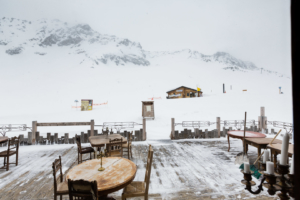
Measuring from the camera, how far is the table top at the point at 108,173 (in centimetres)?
244

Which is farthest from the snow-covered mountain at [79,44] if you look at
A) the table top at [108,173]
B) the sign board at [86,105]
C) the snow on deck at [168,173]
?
the table top at [108,173]

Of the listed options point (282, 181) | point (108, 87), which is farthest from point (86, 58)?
point (282, 181)

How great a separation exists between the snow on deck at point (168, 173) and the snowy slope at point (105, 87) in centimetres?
312

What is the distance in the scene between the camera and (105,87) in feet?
146

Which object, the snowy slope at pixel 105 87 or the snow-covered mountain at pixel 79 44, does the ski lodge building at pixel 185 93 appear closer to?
the snowy slope at pixel 105 87

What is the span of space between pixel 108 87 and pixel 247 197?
43.8 m

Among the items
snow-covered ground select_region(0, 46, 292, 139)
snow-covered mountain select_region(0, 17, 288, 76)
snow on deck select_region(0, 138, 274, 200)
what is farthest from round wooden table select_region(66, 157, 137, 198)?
snow-covered mountain select_region(0, 17, 288, 76)

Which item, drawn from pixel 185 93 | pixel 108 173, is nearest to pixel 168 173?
pixel 108 173

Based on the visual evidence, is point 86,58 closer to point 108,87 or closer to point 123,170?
point 108,87

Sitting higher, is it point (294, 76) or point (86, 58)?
point (86, 58)

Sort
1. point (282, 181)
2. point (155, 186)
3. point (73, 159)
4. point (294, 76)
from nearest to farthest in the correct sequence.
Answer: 1. point (294, 76)
2. point (282, 181)
3. point (155, 186)
4. point (73, 159)

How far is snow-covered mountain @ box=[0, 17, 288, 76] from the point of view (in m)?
74.6

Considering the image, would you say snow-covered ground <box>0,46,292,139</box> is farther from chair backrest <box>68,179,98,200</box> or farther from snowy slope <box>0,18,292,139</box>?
chair backrest <box>68,179,98,200</box>

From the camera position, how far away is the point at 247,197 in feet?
11.2
